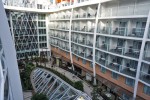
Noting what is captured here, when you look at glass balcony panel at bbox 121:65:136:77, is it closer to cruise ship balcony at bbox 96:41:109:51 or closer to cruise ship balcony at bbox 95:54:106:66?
cruise ship balcony at bbox 95:54:106:66

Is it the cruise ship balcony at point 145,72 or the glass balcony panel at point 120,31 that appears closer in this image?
the cruise ship balcony at point 145,72

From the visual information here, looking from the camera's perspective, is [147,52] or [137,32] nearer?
[147,52]

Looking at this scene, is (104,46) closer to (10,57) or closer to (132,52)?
(132,52)

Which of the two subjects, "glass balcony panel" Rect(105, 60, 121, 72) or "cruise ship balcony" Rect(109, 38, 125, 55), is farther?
"glass balcony panel" Rect(105, 60, 121, 72)

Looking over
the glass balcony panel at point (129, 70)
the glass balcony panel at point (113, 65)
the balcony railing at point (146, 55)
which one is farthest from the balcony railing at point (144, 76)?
the glass balcony panel at point (113, 65)

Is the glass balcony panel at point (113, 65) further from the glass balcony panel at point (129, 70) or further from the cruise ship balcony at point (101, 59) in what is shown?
the cruise ship balcony at point (101, 59)

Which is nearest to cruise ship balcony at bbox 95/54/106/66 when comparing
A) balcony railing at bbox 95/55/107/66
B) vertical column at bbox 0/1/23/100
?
balcony railing at bbox 95/55/107/66

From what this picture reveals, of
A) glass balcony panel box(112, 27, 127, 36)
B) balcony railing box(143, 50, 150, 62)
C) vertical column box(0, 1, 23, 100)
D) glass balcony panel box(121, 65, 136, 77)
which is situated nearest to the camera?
vertical column box(0, 1, 23, 100)

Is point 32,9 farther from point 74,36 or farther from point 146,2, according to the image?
point 146,2

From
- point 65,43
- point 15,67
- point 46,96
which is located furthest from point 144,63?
point 65,43

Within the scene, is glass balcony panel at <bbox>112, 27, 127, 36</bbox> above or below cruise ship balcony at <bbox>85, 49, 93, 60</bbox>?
above

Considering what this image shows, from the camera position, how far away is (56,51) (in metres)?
42.9

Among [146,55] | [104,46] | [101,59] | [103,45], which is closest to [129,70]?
[146,55]

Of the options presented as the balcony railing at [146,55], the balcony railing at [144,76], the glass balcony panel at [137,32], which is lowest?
the balcony railing at [144,76]
